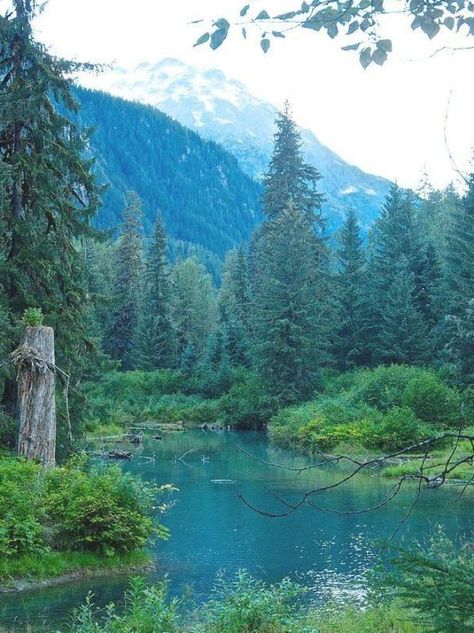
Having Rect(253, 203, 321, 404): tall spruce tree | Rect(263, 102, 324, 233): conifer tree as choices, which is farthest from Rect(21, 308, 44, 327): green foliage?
Rect(263, 102, 324, 233): conifer tree

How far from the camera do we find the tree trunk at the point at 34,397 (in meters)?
14.7

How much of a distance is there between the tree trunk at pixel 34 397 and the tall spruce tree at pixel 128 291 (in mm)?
47369

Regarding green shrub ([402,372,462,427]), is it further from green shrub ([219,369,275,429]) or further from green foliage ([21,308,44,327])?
green foliage ([21,308,44,327])

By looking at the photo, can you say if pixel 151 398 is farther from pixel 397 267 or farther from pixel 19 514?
pixel 19 514

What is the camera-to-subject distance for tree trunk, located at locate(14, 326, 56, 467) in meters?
14.7

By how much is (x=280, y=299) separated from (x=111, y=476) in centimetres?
3085

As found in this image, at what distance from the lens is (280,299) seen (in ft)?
144

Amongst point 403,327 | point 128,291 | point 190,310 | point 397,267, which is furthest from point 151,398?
point 190,310

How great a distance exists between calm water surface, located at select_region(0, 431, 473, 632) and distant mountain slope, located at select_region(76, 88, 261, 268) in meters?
142

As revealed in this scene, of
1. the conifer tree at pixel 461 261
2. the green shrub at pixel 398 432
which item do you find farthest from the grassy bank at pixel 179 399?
the green shrub at pixel 398 432

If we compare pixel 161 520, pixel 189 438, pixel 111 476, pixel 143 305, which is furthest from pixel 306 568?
pixel 143 305

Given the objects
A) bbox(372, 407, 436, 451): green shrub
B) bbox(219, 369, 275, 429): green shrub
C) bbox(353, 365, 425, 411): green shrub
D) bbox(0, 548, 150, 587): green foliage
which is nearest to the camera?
bbox(0, 548, 150, 587): green foliage

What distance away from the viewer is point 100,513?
12.9 meters

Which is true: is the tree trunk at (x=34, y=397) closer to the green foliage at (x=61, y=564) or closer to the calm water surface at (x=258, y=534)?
the green foliage at (x=61, y=564)
